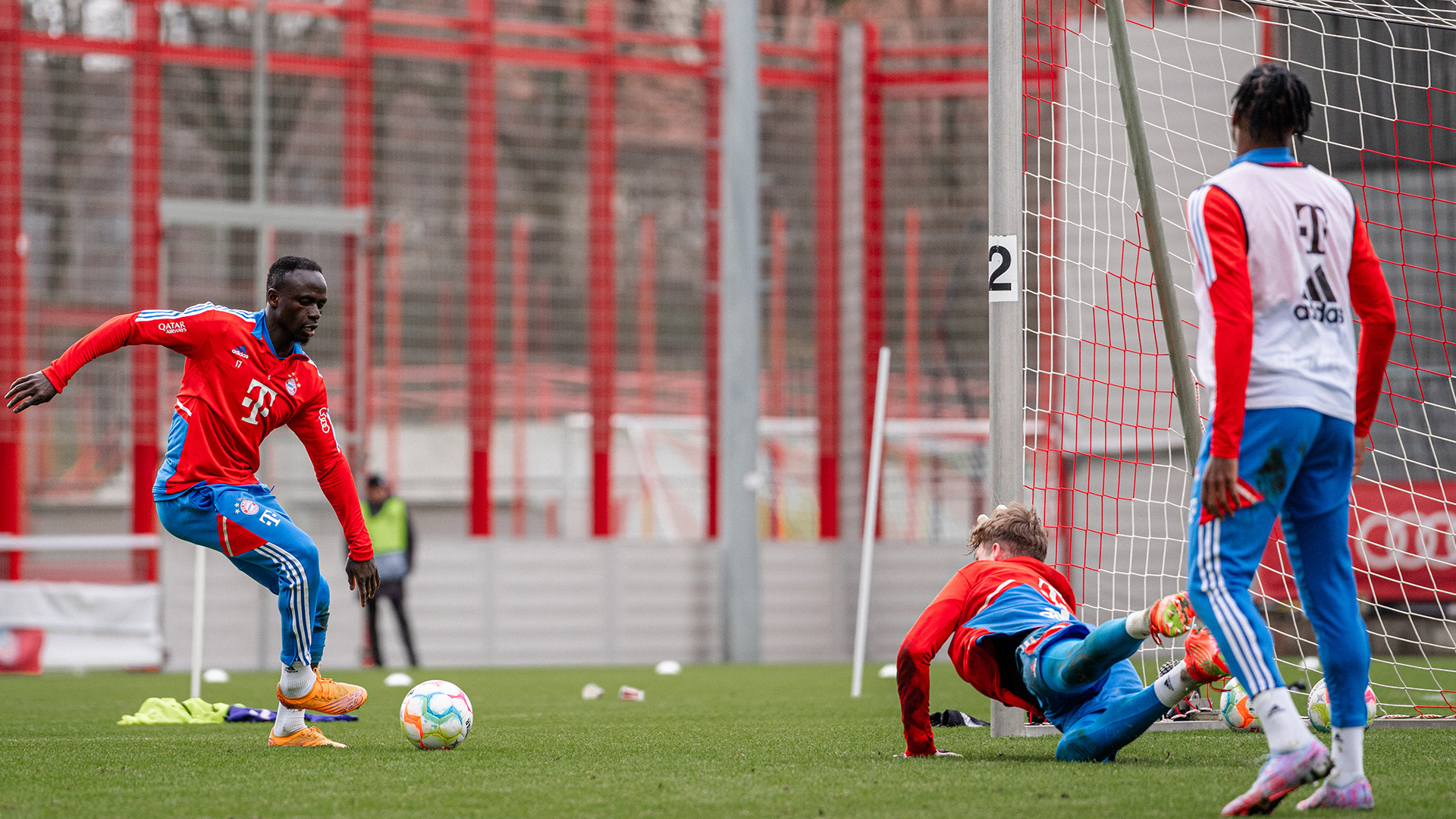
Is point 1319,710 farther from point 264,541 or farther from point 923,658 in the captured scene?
point 264,541

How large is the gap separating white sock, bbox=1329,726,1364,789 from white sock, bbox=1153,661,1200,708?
54 centimetres

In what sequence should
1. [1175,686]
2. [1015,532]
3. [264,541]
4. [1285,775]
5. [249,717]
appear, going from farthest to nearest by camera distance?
1. [249,717]
2. [264,541]
3. [1015,532]
4. [1175,686]
5. [1285,775]

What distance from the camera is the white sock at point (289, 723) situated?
5.62 meters

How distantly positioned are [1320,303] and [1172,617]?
2.91ft

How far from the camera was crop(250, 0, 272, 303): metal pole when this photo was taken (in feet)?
48.8

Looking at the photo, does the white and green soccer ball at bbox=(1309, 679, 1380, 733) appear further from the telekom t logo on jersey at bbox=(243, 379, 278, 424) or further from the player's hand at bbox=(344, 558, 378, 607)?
the telekom t logo on jersey at bbox=(243, 379, 278, 424)

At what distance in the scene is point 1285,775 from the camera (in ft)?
11.2

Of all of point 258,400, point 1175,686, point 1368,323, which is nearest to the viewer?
point 1368,323

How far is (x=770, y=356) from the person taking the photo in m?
17.9

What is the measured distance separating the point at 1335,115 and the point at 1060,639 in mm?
8416

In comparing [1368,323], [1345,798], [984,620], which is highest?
[1368,323]

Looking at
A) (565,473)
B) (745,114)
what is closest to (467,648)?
(565,473)

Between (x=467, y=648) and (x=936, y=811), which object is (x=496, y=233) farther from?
(x=936, y=811)

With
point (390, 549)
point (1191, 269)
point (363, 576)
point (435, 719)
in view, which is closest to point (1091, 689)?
point (435, 719)
